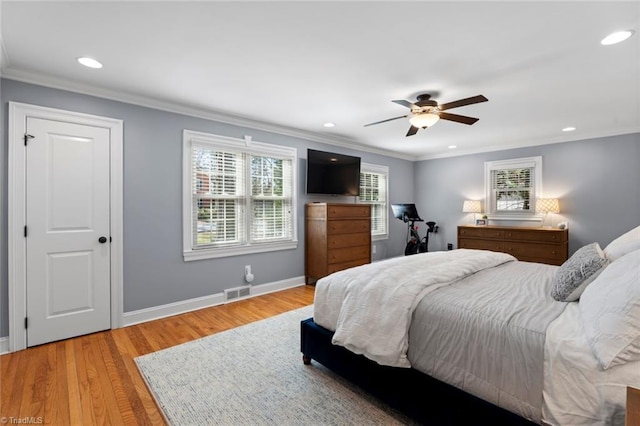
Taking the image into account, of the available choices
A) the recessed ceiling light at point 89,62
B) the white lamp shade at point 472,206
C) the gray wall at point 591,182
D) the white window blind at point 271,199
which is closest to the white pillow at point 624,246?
the gray wall at point 591,182

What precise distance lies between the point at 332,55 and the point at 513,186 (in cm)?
476

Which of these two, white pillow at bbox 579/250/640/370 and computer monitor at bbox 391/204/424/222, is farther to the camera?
computer monitor at bbox 391/204/424/222

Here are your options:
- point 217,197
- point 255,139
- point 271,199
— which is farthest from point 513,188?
point 217,197

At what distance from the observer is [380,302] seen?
1.86 meters

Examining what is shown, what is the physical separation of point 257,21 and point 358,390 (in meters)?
2.52

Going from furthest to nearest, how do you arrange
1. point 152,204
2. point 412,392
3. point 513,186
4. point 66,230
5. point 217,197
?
point 513,186 → point 217,197 → point 152,204 → point 66,230 → point 412,392

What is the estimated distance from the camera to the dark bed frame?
1.42 metres

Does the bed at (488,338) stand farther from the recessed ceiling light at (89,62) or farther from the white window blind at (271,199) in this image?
the recessed ceiling light at (89,62)

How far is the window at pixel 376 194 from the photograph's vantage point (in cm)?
592

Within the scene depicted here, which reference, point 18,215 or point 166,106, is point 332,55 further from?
point 18,215

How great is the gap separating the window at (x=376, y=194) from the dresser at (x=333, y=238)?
3.26ft

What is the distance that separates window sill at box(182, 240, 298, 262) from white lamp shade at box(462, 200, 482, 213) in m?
3.42

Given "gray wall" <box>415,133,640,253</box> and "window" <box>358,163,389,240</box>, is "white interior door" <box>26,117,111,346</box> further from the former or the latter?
"gray wall" <box>415,133,640,253</box>

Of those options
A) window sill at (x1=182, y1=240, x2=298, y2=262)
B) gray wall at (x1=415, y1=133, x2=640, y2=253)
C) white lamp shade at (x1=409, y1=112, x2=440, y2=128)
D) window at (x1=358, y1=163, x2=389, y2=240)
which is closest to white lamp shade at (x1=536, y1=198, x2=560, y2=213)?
gray wall at (x1=415, y1=133, x2=640, y2=253)
